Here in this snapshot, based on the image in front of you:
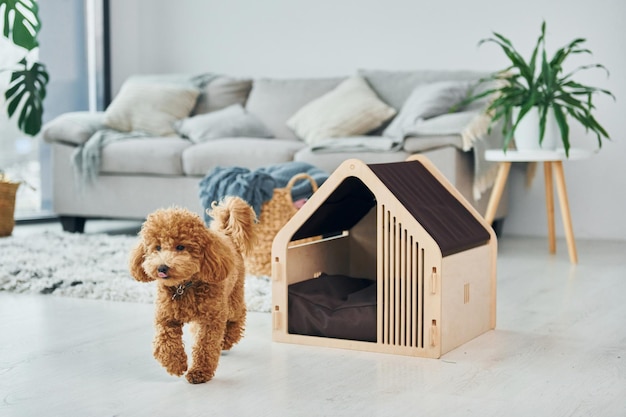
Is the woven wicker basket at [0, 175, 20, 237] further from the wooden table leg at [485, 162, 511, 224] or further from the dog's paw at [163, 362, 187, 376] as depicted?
the dog's paw at [163, 362, 187, 376]

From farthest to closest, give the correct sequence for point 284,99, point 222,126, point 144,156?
point 284,99 < point 222,126 < point 144,156

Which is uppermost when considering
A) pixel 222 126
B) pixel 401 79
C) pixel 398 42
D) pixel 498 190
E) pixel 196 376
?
pixel 398 42

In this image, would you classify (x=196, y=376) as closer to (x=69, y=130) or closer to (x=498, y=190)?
(x=498, y=190)

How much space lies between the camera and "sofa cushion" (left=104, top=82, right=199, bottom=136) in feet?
16.6

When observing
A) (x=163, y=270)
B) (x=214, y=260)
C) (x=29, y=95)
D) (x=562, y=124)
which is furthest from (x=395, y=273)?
(x=29, y=95)

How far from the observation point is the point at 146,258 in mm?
2008

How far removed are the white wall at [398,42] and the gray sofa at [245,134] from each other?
0.33 m

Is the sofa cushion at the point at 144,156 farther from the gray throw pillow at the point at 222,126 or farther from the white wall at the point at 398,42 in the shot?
the white wall at the point at 398,42

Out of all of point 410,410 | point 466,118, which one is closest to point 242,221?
point 410,410

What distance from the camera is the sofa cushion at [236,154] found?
4.39 metres

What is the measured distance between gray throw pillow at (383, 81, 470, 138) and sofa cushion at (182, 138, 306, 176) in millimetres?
499

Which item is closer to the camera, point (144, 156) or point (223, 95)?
point (144, 156)

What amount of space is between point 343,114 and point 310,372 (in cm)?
267

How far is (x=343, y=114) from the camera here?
15.3 ft
